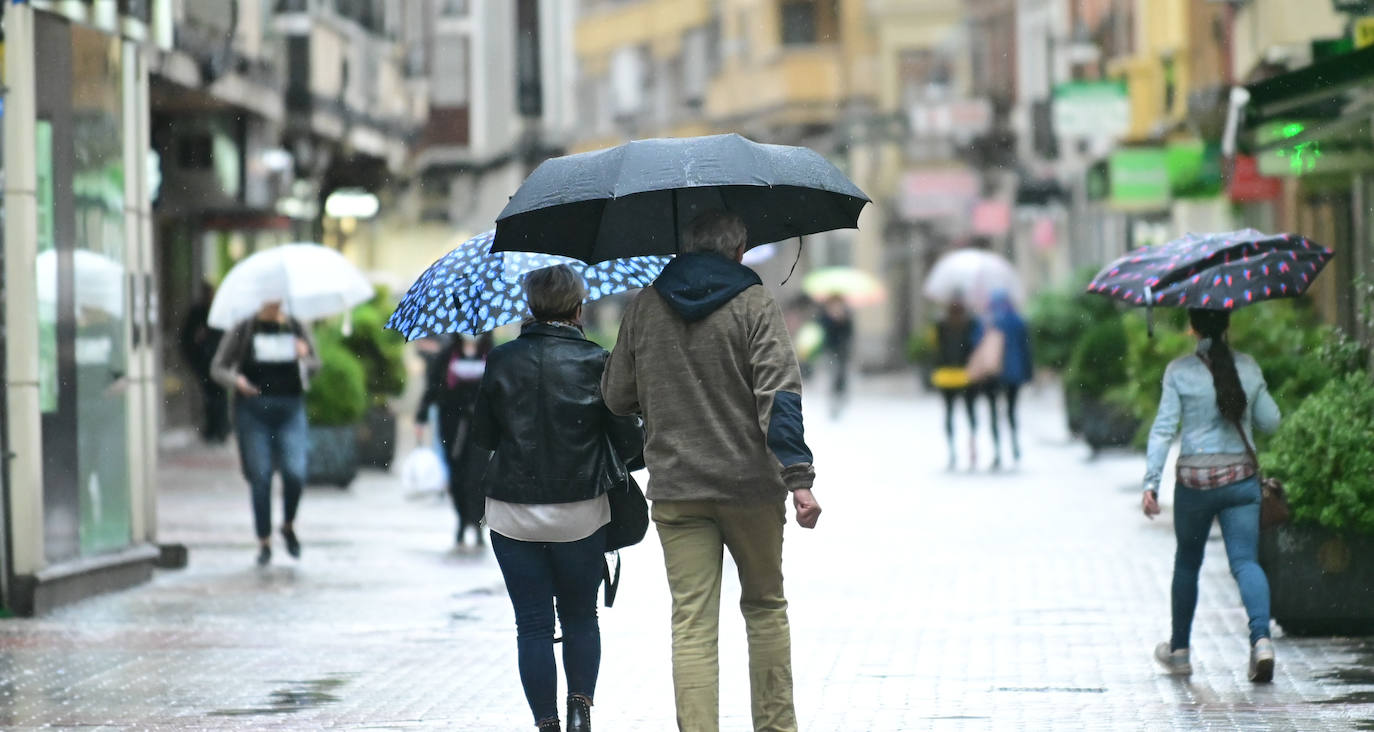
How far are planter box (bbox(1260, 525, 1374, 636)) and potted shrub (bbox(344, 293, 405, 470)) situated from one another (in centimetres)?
1303

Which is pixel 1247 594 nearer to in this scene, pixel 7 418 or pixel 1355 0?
pixel 7 418

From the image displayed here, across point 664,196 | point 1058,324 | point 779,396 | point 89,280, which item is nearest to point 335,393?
point 89,280

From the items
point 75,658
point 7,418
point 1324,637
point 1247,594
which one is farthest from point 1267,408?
point 7,418

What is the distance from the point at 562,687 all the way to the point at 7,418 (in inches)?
154

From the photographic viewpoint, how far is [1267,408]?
9203 mm

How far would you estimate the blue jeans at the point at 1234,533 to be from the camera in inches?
362

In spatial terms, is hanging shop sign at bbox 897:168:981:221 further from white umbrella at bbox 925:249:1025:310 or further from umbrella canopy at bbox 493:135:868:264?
umbrella canopy at bbox 493:135:868:264

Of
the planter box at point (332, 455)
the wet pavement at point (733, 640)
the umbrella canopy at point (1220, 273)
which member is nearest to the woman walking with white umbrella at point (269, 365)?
the wet pavement at point (733, 640)

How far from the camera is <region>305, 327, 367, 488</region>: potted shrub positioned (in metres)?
20.3

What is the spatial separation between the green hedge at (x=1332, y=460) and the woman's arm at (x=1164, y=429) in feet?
4.23

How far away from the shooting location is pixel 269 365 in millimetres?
14219

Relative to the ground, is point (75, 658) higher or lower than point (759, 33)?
lower

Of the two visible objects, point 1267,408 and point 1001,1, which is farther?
point 1001,1

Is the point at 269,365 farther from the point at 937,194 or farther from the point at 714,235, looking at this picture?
the point at 937,194
